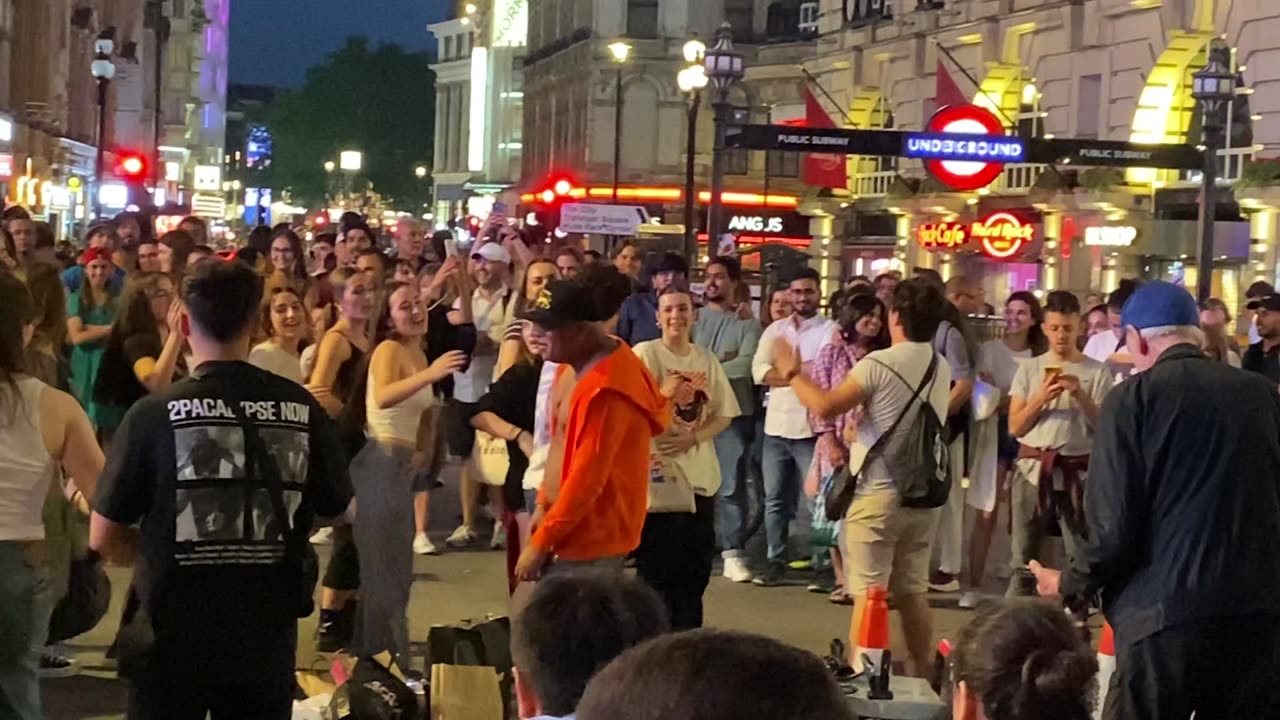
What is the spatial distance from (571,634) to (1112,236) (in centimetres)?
2944

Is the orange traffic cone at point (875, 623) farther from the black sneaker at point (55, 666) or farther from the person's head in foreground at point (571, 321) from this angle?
the black sneaker at point (55, 666)

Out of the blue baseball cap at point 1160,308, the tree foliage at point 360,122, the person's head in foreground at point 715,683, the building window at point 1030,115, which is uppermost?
the tree foliage at point 360,122

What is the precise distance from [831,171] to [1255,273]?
1697cm

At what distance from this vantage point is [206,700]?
5.64 meters

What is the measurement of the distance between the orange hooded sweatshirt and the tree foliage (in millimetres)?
116761

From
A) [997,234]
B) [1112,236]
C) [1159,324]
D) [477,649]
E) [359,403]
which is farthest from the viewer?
[997,234]

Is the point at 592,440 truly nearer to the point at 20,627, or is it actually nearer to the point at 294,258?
the point at 20,627

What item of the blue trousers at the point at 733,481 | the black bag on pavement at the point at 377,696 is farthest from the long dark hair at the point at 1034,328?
the black bag on pavement at the point at 377,696

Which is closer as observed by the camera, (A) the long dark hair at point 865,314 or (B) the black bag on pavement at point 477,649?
(B) the black bag on pavement at point 477,649

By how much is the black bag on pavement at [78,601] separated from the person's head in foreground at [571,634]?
3.70 metres

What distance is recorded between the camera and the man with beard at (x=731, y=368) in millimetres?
14016

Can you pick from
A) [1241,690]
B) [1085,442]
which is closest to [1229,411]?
[1241,690]

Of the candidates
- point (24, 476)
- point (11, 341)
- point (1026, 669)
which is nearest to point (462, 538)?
point (24, 476)

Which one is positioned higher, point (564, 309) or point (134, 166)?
point (134, 166)
